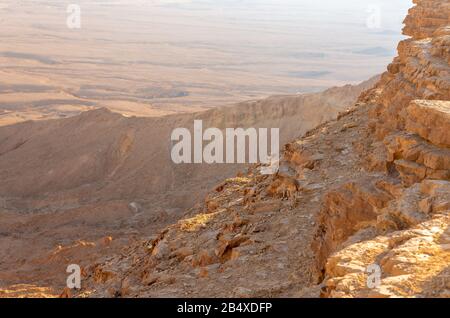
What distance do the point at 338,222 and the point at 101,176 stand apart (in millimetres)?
23689

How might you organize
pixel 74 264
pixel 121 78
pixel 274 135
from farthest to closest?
pixel 121 78
pixel 274 135
pixel 74 264

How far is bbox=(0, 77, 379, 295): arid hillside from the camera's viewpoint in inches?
852

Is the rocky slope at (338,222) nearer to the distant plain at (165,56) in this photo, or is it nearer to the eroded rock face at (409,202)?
the eroded rock face at (409,202)

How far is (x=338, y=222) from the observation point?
8.29m

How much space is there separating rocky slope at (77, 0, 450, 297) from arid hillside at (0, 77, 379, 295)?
745 centimetres

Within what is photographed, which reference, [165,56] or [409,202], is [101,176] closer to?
[409,202]

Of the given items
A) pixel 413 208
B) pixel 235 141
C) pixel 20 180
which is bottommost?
pixel 20 180

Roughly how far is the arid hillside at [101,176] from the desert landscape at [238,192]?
0.08 meters

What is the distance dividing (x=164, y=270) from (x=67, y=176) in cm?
2157

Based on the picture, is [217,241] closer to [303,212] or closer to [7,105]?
[303,212]

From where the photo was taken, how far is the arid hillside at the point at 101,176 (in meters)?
21.6
